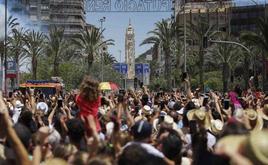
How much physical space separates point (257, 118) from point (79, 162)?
3644mm

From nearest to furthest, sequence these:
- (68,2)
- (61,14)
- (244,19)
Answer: (244,19)
(61,14)
(68,2)

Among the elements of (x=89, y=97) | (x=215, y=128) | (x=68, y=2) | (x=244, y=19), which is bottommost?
(x=215, y=128)

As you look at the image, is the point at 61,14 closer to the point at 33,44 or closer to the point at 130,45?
the point at 130,45

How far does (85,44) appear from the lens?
61594 millimetres

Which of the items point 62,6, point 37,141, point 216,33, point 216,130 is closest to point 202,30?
point 216,33

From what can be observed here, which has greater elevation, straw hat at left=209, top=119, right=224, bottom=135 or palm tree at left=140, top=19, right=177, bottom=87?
palm tree at left=140, top=19, right=177, bottom=87

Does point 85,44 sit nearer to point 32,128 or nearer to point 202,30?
point 202,30

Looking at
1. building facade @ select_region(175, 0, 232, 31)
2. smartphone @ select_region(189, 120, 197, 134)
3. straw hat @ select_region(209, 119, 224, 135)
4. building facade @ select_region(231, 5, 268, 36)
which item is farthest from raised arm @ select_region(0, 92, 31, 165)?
building facade @ select_region(231, 5, 268, 36)

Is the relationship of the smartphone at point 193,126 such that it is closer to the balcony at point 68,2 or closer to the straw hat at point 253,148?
the straw hat at point 253,148

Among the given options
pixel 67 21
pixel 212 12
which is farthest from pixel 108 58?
pixel 67 21

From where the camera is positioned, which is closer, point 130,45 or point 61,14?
point 61,14

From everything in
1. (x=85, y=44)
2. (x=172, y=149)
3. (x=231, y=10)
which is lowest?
(x=172, y=149)

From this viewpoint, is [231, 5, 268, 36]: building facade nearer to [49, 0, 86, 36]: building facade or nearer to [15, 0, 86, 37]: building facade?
[15, 0, 86, 37]: building facade

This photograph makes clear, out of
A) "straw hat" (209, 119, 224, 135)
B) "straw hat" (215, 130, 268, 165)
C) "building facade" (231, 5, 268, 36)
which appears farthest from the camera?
"building facade" (231, 5, 268, 36)
